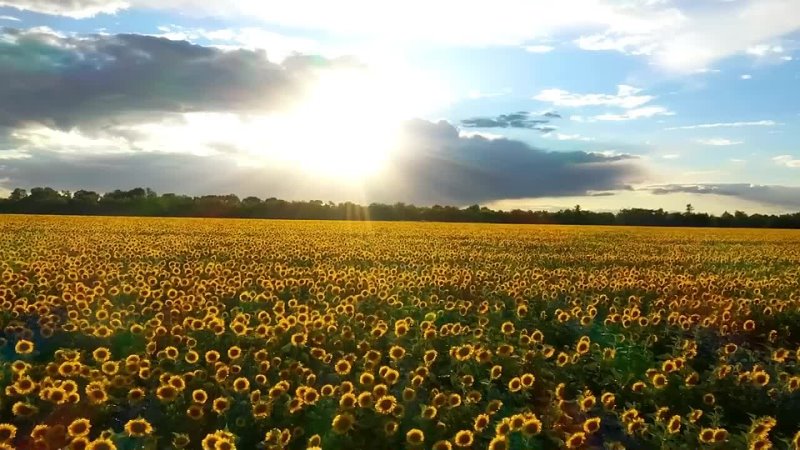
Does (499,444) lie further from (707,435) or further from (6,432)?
(6,432)

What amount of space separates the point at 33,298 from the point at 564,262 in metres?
16.3

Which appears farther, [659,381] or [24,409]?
[659,381]

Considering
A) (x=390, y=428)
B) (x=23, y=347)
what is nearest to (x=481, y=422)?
(x=390, y=428)

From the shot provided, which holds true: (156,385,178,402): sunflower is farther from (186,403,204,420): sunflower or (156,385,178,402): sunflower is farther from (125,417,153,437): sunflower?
(125,417,153,437): sunflower

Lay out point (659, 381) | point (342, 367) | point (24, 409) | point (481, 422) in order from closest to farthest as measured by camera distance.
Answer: point (481, 422)
point (24, 409)
point (342, 367)
point (659, 381)

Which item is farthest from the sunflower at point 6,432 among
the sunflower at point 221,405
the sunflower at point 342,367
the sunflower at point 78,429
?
the sunflower at point 342,367

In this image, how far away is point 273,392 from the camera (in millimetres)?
6742

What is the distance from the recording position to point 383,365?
8.48 meters

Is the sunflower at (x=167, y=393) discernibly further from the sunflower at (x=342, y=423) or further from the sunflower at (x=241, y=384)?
the sunflower at (x=342, y=423)

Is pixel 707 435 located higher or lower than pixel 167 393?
lower

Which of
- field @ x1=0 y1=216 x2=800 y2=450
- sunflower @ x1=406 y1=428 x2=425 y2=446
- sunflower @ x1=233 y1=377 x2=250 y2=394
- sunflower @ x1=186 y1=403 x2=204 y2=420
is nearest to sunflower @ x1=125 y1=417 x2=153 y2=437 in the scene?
field @ x1=0 y1=216 x2=800 y2=450

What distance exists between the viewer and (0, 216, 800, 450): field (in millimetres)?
6371

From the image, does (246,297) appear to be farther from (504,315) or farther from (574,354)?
(574,354)

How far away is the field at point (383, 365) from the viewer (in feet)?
20.9
